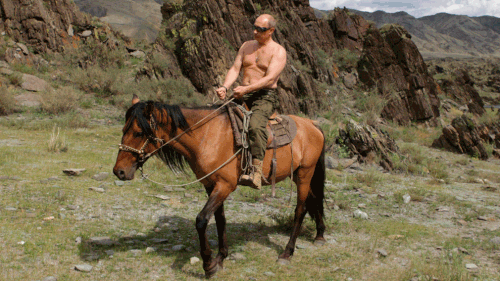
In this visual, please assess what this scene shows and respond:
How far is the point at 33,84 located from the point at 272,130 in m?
15.8

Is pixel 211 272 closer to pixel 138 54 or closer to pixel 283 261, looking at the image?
pixel 283 261

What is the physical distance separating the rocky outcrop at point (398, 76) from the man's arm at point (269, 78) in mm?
18684

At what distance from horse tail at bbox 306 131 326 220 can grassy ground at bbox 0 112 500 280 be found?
1.58 feet

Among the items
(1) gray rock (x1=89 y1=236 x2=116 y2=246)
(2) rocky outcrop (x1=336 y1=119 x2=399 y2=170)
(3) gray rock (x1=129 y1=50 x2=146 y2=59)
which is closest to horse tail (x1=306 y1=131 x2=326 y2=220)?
(1) gray rock (x1=89 y1=236 x2=116 y2=246)

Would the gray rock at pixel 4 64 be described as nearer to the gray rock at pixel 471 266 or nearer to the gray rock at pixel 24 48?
the gray rock at pixel 24 48

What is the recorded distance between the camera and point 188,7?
18859mm

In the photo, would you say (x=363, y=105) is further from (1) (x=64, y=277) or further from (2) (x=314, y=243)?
(1) (x=64, y=277)

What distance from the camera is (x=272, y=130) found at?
459 cm

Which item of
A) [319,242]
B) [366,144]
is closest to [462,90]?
[366,144]

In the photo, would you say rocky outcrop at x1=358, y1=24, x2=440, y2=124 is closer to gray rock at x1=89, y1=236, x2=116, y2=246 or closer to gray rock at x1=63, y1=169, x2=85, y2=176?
gray rock at x1=63, y1=169, x2=85, y2=176

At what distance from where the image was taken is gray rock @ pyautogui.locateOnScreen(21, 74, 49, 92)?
15859 millimetres

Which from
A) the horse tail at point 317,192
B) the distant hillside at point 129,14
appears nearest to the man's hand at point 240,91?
the horse tail at point 317,192

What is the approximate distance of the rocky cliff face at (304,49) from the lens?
17.7 metres

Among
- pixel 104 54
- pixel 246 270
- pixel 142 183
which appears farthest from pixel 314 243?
pixel 104 54
